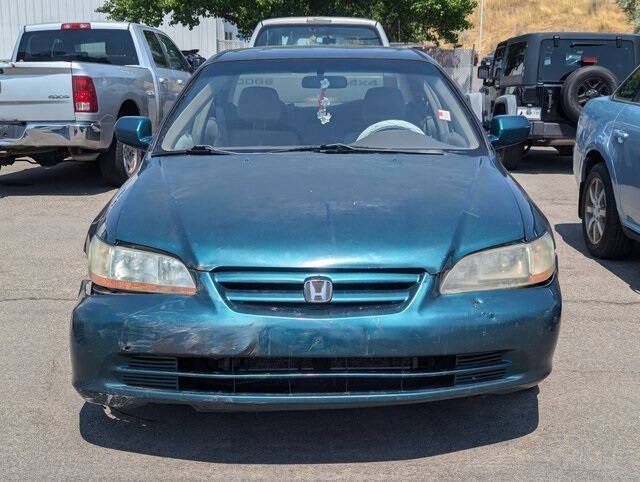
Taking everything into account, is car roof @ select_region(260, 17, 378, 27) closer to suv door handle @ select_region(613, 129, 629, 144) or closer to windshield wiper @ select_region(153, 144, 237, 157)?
suv door handle @ select_region(613, 129, 629, 144)

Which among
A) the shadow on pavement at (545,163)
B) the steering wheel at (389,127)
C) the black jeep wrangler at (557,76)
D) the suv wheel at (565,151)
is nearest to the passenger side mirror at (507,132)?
the steering wheel at (389,127)

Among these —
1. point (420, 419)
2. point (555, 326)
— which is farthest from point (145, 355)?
point (555, 326)

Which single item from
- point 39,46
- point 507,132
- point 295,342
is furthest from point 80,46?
point 295,342

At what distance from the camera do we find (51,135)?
9680 mm

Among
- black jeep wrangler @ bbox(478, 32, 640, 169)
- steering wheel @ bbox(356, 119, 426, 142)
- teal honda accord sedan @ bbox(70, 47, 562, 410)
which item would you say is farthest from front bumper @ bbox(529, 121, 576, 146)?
teal honda accord sedan @ bbox(70, 47, 562, 410)

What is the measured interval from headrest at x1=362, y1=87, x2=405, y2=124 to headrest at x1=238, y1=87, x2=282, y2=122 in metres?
0.49

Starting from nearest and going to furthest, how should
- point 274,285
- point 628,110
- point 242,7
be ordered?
point 274,285, point 628,110, point 242,7

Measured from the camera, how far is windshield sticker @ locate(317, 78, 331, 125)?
4871 millimetres

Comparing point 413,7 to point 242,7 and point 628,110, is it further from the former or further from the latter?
point 628,110

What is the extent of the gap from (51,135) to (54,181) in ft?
5.73

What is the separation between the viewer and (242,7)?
29219 mm

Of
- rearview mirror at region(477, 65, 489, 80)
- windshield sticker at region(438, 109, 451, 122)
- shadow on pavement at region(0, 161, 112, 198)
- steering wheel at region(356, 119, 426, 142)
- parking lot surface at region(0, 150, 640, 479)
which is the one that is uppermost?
windshield sticker at region(438, 109, 451, 122)

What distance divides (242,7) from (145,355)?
27.2m

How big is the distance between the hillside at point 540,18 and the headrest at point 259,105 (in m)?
68.9
